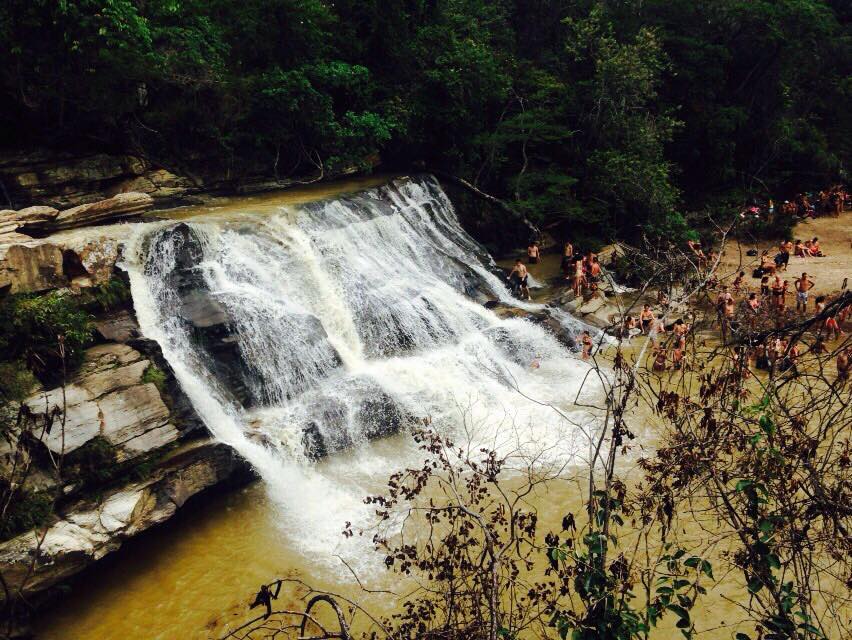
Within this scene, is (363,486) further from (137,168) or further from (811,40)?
(811,40)

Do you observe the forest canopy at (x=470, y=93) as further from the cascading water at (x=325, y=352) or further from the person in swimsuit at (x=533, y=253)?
the cascading water at (x=325, y=352)

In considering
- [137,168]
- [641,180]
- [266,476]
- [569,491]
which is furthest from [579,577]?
[641,180]

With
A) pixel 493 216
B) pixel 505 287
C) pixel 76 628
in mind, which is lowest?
pixel 76 628

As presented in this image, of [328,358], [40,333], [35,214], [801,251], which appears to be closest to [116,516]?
[40,333]

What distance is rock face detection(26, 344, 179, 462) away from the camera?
8.20 meters

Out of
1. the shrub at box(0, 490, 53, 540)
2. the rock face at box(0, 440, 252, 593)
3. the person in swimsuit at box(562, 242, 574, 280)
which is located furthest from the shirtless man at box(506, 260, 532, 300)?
the shrub at box(0, 490, 53, 540)

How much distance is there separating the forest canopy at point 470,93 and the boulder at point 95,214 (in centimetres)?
290

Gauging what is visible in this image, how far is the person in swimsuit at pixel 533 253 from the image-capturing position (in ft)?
62.1

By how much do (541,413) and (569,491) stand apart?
2.30 m

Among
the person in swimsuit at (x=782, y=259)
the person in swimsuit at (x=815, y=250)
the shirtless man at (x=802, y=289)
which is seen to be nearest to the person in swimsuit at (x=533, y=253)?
the person in swimsuit at (x=782, y=259)

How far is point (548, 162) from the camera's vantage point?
21531 millimetres

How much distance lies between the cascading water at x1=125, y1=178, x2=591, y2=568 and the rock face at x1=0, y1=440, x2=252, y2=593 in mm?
561

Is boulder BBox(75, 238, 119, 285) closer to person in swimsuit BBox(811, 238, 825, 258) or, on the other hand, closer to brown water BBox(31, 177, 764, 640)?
brown water BBox(31, 177, 764, 640)

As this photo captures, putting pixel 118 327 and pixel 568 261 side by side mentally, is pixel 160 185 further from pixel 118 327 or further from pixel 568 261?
pixel 568 261
